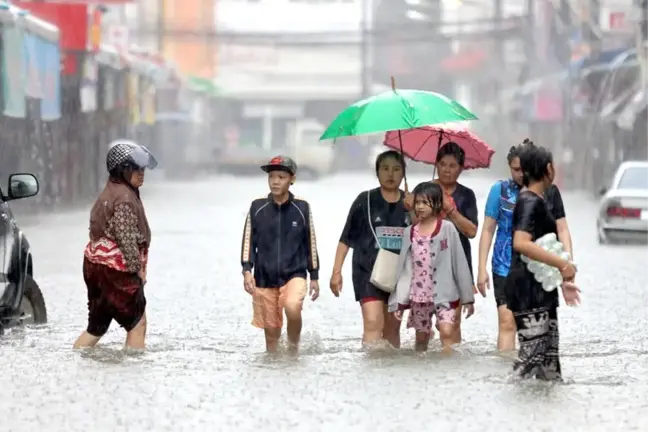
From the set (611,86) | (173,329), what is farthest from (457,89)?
(173,329)

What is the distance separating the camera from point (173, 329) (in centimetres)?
1346

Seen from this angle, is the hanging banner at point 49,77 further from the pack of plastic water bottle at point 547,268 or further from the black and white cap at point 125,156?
the pack of plastic water bottle at point 547,268

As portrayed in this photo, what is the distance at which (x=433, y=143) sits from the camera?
1220 cm

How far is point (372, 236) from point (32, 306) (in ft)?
10.2

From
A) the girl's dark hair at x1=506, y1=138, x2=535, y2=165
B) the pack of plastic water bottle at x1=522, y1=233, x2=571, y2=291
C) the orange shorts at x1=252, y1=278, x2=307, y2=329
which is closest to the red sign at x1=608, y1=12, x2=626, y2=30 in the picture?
the orange shorts at x1=252, y1=278, x2=307, y2=329

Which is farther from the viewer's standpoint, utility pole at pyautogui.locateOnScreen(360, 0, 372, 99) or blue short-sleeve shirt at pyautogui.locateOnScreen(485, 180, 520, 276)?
utility pole at pyautogui.locateOnScreen(360, 0, 372, 99)

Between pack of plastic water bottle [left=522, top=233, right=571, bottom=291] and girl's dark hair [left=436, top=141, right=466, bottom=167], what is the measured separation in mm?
1783

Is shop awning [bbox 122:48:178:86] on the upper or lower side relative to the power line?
lower

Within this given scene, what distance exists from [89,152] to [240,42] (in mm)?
50038

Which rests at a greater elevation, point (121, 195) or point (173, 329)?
point (121, 195)

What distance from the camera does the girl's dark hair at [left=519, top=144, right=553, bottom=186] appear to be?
924 centimetres

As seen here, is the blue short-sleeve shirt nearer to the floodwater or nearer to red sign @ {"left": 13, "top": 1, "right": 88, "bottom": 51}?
the floodwater

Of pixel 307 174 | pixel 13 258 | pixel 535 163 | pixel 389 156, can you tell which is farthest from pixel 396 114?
pixel 307 174

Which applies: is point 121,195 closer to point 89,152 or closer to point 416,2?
point 89,152
